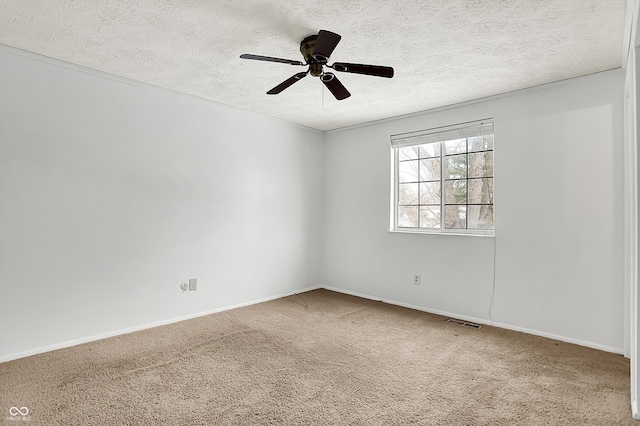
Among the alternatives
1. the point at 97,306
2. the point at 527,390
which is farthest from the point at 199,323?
the point at 527,390

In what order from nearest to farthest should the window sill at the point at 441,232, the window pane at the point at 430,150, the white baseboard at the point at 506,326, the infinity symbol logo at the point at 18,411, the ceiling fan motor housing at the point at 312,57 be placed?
the infinity symbol logo at the point at 18,411 → the ceiling fan motor housing at the point at 312,57 → the white baseboard at the point at 506,326 → the window sill at the point at 441,232 → the window pane at the point at 430,150

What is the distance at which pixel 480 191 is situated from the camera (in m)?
3.79

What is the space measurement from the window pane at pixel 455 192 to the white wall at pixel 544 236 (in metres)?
0.42

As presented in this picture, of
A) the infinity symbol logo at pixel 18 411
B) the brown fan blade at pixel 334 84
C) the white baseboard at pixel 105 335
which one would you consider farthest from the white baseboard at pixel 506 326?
the infinity symbol logo at pixel 18 411

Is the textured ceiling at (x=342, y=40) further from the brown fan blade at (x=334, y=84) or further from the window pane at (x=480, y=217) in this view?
the window pane at (x=480, y=217)

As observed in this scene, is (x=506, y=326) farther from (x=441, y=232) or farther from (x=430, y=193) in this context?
(x=430, y=193)

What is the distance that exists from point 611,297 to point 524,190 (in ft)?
3.76

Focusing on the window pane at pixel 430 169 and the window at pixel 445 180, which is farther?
the window pane at pixel 430 169

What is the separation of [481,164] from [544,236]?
3.28 ft

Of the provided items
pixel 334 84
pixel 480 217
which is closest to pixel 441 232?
pixel 480 217

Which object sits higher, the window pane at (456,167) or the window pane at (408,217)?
the window pane at (456,167)

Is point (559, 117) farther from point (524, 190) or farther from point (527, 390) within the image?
point (527, 390)

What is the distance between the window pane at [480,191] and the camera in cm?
372

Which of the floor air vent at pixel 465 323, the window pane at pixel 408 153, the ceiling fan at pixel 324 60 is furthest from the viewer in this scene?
the window pane at pixel 408 153
